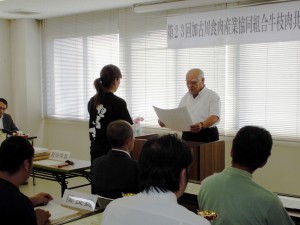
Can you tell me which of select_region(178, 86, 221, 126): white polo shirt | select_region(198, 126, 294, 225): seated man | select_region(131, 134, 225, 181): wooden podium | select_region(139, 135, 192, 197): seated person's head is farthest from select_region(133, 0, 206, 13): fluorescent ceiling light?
select_region(139, 135, 192, 197): seated person's head

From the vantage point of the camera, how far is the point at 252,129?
5.99ft

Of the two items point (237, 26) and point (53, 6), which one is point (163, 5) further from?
point (53, 6)

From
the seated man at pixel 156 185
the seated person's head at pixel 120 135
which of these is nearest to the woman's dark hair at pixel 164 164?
the seated man at pixel 156 185

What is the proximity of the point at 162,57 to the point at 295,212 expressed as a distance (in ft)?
12.6

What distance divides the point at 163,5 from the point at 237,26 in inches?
38.2

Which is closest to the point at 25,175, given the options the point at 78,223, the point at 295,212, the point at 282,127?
the point at 78,223

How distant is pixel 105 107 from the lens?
3.49 meters

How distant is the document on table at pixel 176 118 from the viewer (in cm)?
371

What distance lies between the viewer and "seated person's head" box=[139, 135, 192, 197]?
1.32m

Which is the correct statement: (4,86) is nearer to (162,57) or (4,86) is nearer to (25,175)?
(162,57)

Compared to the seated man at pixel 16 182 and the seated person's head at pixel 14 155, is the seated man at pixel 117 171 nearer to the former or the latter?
the seated man at pixel 16 182

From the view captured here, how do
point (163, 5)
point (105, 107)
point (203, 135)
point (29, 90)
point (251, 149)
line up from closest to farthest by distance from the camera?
point (251, 149) → point (105, 107) → point (203, 135) → point (163, 5) → point (29, 90)

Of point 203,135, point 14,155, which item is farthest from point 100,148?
point 14,155

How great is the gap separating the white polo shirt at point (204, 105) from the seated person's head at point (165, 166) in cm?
285
